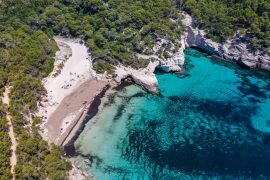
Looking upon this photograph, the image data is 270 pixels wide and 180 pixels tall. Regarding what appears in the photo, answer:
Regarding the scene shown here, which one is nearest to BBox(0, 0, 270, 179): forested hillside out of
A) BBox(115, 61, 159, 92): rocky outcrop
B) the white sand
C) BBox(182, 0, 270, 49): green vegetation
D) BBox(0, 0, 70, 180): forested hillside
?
BBox(182, 0, 270, 49): green vegetation

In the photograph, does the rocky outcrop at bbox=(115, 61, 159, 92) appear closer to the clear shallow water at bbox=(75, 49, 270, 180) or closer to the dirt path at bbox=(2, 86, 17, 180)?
the clear shallow water at bbox=(75, 49, 270, 180)

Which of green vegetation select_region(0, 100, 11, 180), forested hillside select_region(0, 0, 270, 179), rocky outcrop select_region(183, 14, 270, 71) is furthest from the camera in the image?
rocky outcrop select_region(183, 14, 270, 71)

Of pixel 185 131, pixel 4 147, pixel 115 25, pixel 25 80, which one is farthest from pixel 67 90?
pixel 185 131

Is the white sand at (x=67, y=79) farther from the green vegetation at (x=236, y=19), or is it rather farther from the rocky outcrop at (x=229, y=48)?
the green vegetation at (x=236, y=19)

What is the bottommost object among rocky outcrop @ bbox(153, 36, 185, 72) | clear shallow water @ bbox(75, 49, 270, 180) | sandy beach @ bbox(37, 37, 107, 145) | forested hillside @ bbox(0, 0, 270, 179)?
clear shallow water @ bbox(75, 49, 270, 180)

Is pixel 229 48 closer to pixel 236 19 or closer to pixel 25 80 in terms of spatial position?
pixel 236 19

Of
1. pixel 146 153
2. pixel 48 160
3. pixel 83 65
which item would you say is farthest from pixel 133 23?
pixel 48 160

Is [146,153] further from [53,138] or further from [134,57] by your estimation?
[134,57]

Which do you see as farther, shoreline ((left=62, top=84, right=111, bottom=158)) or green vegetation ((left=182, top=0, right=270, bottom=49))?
green vegetation ((left=182, top=0, right=270, bottom=49))
